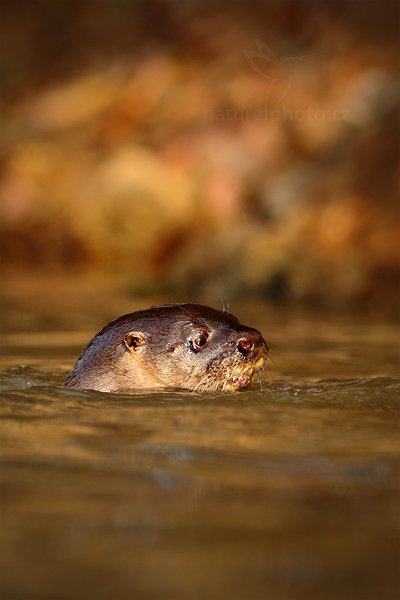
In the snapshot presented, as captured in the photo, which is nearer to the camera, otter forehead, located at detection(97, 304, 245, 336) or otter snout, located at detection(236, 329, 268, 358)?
otter snout, located at detection(236, 329, 268, 358)

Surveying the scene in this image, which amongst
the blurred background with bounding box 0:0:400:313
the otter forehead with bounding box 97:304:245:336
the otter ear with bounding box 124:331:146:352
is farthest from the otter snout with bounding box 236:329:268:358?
the blurred background with bounding box 0:0:400:313

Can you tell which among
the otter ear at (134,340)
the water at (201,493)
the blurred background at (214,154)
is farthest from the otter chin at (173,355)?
the blurred background at (214,154)

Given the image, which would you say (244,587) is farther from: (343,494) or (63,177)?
(63,177)

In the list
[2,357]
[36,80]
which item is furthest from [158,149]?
[2,357]

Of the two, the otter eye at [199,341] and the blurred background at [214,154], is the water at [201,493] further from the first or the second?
the blurred background at [214,154]

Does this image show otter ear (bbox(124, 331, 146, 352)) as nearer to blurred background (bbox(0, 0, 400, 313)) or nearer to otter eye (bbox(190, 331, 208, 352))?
otter eye (bbox(190, 331, 208, 352))

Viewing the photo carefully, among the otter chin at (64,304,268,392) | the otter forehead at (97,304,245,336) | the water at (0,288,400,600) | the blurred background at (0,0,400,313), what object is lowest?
the water at (0,288,400,600)

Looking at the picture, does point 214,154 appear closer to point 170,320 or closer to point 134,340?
point 170,320
